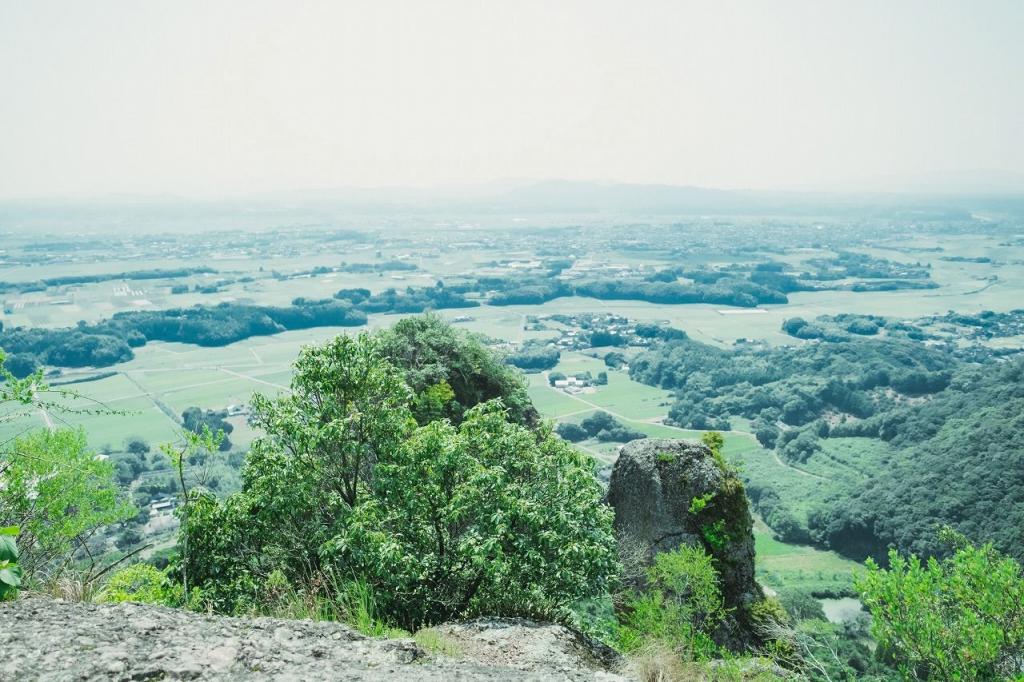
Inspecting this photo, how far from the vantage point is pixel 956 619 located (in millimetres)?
8297

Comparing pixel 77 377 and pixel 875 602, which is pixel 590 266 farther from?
pixel 875 602

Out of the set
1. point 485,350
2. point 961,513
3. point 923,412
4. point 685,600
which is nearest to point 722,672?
point 685,600

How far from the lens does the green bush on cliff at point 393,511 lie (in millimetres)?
8680

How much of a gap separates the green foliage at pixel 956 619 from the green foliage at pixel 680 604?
4159 millimetres

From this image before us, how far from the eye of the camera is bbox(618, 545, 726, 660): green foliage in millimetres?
12180

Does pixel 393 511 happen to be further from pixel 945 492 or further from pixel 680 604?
pixel 945 492

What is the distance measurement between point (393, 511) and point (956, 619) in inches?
272

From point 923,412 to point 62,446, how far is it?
69549 millimetres

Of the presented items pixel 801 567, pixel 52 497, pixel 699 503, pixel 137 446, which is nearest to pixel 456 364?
pixel 699 503

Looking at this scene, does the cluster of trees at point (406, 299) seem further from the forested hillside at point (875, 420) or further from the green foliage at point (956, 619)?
the green foliage at point (956, 619)

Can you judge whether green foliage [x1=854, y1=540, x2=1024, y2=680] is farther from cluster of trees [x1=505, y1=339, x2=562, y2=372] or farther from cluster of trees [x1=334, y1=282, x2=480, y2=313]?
cluster of trees [x1=334, y1=282, x2=480, y2=313]

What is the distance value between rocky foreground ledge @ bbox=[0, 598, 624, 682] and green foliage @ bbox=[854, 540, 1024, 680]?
3567mm

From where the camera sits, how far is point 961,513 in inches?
1518

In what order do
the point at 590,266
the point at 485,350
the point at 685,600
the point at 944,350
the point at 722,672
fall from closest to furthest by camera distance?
the point at 722,672
the point at 685,600
the point at 485,350
the point at 944,350
the point at 590,266
